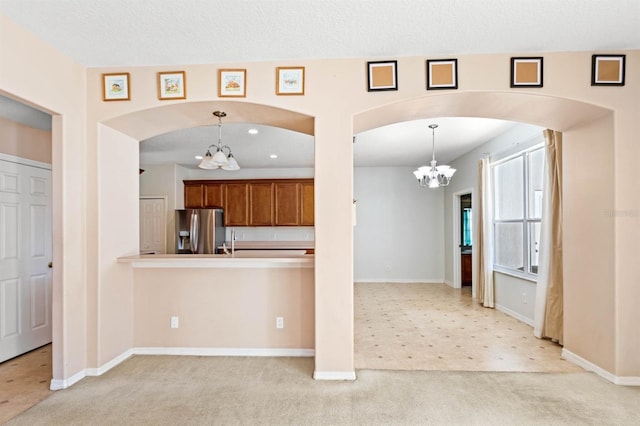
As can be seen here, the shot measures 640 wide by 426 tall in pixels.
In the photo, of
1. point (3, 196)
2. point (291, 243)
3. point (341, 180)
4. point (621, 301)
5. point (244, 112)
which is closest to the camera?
point (621, 301)

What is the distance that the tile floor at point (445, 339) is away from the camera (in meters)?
3.18

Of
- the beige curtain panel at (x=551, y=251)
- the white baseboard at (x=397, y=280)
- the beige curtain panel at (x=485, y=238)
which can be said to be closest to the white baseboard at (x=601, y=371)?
the beige curtain panel at (x=551, y=251)

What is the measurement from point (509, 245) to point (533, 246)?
1.85 feet

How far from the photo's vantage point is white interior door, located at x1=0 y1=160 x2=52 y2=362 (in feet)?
11.1

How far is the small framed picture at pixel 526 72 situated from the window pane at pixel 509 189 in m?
2.29

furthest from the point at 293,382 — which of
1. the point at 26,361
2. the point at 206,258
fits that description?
the point at 26,361

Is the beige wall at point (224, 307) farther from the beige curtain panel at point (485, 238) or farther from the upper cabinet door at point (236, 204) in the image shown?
the upper cabinet door at point (236, 204)

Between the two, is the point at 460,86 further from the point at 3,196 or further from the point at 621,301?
the point at 3,196

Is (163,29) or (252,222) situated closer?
(163,29)

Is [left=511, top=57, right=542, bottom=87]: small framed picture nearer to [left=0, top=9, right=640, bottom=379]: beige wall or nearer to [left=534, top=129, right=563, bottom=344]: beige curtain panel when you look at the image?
[left=0, top=9, right=640, bottom=379]: beige wall

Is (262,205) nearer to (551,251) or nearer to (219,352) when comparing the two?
(219,352)

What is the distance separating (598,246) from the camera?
287 cm

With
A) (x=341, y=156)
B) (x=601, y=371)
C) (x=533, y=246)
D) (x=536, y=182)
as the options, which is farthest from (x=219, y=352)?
(x=536, y=182)

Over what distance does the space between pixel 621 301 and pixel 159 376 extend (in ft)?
12.5
